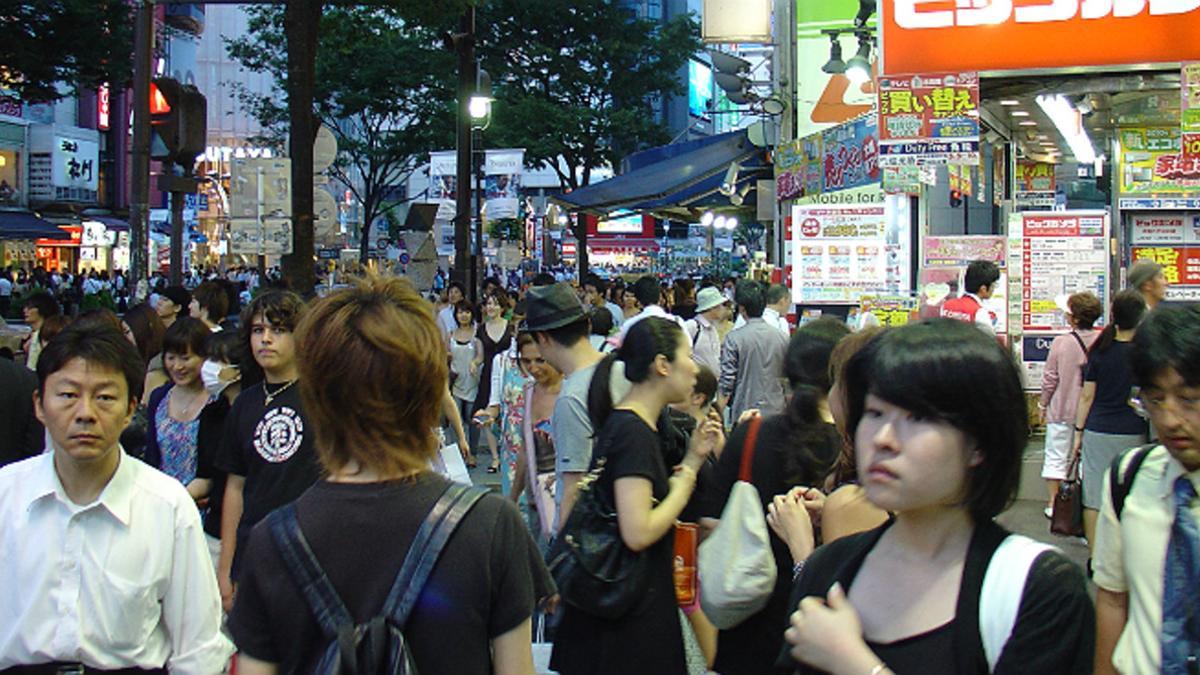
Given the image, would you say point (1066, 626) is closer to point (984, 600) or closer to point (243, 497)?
point (984, 600)

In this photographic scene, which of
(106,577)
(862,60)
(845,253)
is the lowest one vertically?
(106,577)

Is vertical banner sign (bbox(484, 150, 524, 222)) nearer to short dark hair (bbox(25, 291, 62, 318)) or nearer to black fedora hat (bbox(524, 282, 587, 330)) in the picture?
short dark hair (bbox(25, 291, 62, 318))

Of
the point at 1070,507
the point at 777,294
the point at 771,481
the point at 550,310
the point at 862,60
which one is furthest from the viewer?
the point at 862,60

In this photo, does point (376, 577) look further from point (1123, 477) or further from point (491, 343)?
point (491, 343)

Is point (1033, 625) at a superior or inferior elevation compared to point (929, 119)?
inferior

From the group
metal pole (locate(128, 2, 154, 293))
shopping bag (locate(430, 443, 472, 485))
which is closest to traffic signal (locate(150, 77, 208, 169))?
metal pole (locate(128, 2, 154, 293))

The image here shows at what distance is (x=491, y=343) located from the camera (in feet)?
41.8

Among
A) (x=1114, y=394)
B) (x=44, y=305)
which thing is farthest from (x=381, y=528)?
(x=44, y=305)

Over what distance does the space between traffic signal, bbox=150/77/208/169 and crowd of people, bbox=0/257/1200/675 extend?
26.3 ft

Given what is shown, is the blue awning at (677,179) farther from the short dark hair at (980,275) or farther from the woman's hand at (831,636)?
the woman's hand at (831,636)

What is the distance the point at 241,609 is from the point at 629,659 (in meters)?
1.66

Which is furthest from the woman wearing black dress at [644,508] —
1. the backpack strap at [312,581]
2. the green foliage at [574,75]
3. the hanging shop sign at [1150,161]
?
the green foliage at [574,75]

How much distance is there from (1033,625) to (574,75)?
33809 mm

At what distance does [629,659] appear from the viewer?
153 inches
